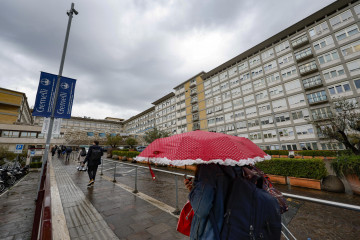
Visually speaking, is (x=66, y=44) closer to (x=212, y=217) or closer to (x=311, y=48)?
(x=212, y=217)

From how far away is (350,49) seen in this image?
21.7m

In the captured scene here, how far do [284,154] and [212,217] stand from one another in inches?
1129

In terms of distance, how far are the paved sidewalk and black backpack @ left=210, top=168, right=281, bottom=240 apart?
2183 millimetres

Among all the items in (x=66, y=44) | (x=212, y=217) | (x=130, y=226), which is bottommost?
(x=130, y=226)

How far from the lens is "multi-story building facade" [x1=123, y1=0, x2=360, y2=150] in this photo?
2211cm

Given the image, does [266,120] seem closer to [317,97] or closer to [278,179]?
[317,97]

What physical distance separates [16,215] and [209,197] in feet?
22.7

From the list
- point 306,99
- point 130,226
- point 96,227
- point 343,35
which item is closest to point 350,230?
point 130,226

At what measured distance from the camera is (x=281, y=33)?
27.8 m

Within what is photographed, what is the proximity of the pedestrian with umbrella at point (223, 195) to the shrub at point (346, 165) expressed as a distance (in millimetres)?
8125

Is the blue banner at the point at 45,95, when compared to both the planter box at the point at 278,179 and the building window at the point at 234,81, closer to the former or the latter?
the planter box at the point at 278,179

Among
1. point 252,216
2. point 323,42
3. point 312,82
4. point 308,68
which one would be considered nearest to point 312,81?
point 312,82

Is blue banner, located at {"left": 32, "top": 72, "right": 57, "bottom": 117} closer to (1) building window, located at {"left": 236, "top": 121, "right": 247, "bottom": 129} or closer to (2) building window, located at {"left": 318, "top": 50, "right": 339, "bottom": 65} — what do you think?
(1) building window, located at {"left": 236, "top": 121, "right": 247, "bottom": 129}

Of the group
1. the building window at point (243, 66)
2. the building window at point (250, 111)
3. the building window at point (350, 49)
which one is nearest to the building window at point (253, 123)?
the building window at point (250, 111)
